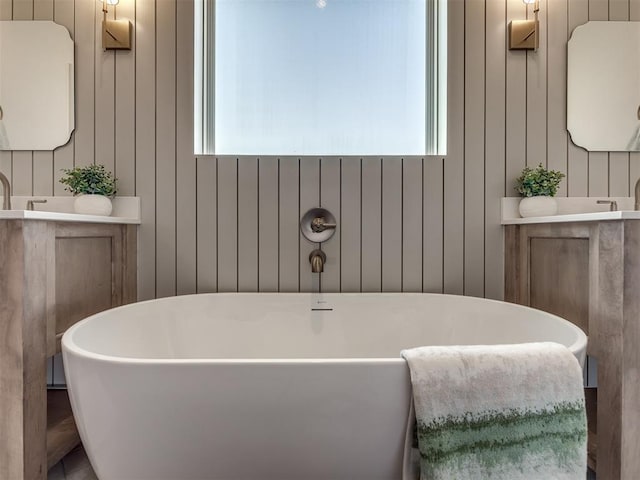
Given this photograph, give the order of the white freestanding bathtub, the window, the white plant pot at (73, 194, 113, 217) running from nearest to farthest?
1. the white freestanding bathtub
2. the white plant pot at (73, 194, 113, 217)
3. the window

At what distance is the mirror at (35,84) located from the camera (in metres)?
1.55

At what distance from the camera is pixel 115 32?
5.04ft

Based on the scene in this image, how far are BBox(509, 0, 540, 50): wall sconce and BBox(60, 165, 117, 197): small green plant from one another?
194 centimetres

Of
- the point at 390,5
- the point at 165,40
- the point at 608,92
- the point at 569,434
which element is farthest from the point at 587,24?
the point at 165,40

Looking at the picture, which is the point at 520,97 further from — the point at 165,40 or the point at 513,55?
the point at 165,40

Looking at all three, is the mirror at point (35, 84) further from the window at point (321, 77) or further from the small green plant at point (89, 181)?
the window at point (321, 77)

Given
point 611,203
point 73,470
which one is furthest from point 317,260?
point 611,203

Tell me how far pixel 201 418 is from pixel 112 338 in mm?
616

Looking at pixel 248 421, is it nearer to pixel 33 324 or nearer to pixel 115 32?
pixel 33 324

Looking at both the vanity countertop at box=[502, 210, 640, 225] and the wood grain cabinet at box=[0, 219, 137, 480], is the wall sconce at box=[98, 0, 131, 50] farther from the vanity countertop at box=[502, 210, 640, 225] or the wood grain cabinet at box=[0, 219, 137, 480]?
the vanity countertop at box=[502, 210, 640, 225]

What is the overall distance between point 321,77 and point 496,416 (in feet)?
5.03

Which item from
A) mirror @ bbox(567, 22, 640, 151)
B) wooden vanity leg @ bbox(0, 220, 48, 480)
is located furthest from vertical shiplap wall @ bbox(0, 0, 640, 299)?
wooden vanity leg @ bbox(0, 220, 48, 480)

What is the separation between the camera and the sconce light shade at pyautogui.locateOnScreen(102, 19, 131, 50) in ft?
5.04

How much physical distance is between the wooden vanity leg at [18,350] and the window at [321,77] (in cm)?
87
